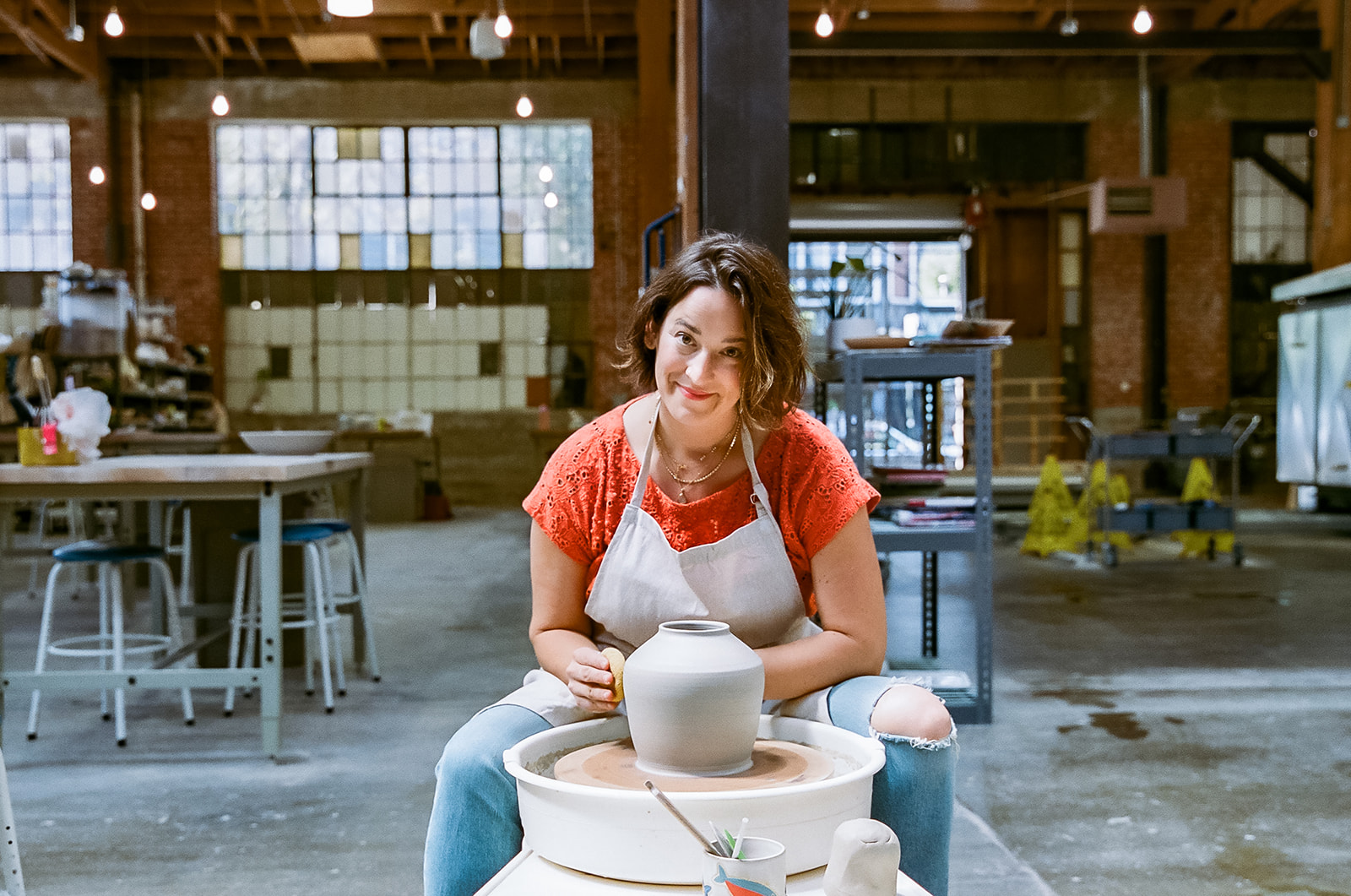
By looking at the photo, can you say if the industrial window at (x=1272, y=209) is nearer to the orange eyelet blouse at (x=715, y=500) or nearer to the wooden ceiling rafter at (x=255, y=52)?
the wooden ceiling rafter at (x=255, y=52)

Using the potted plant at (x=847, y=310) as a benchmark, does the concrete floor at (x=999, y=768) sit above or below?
below

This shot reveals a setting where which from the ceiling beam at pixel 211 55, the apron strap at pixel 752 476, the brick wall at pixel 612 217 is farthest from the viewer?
the brick wall at pixel 612 217

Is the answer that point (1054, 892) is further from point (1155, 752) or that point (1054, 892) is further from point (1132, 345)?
point (1132, 345)

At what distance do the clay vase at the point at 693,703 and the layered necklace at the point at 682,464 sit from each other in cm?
39

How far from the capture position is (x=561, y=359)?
1242 centimetres

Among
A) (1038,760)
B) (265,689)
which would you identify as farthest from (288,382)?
(1038,760)

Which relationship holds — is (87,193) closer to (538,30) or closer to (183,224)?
(183,224)

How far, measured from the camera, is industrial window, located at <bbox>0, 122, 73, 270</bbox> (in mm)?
11788

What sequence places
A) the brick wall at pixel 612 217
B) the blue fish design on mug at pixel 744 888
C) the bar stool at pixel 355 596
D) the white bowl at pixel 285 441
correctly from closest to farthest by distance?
the blue fish design on mug at pixel 744 888
the white bowl at pixel 285 441
the bar stool at pixel 355 596
the brick wall at pixel 612 217

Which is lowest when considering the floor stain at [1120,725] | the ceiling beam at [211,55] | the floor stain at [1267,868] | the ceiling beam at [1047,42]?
the floor stain at [1120,725]

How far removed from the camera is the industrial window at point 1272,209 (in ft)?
39.7

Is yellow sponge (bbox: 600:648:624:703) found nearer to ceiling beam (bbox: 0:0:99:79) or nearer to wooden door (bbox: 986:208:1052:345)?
ceiling beam (bbox: 0:0:99:79)

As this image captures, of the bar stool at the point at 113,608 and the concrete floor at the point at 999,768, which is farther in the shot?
the bar stool at the point at 113,608

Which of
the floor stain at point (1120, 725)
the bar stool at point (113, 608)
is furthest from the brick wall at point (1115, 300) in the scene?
the bar stool at point (113, 608)
